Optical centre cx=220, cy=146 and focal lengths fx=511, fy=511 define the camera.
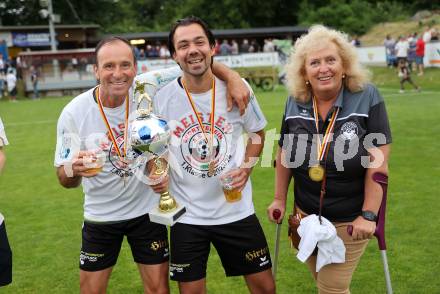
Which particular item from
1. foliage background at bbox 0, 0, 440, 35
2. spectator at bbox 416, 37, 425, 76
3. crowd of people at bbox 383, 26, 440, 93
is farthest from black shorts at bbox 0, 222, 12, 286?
foliage background at bbox 0, 0, 440, 35

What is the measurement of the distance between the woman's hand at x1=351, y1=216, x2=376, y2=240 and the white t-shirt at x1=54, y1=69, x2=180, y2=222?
1.37m

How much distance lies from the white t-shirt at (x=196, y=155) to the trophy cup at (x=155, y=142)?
4.7 inches

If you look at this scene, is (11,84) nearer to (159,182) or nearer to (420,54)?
(420,54)

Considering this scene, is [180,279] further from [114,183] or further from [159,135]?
[159,135]

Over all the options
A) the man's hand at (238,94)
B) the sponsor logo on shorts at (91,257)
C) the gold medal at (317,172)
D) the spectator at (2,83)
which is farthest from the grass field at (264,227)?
the spectator at (2,83)

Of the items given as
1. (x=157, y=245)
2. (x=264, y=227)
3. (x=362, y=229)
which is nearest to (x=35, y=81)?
(x=264, y=227)

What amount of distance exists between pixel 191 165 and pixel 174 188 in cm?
21

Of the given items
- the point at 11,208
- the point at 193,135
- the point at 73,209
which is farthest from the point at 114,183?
the point at 11,208

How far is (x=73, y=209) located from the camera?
7.30 meters

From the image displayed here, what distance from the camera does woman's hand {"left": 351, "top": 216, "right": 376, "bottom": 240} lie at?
3113 mm

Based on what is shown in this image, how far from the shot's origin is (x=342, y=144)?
3082 millimetres

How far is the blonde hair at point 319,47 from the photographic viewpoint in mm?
3145

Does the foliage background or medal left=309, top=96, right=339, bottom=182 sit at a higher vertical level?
the foliage background

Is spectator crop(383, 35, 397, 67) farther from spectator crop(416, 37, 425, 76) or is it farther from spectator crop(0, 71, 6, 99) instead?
spectator crop(0, 71, 6, 99)
